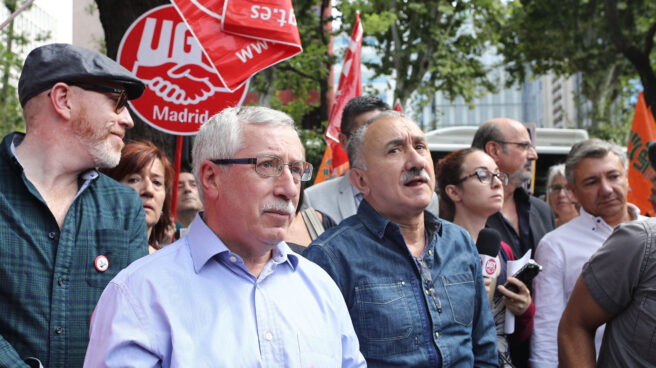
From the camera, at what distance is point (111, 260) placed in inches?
110

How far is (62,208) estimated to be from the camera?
2.78 metres

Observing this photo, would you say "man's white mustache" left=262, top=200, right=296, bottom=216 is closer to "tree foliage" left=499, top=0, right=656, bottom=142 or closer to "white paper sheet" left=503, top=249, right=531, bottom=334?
"white paper sheet" left=503, top=249, right=531, bottom=334

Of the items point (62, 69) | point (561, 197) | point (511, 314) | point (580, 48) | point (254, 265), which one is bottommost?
point (511, 314)

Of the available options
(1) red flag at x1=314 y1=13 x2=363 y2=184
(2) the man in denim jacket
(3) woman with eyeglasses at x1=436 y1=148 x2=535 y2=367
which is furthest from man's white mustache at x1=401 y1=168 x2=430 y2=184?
(1) red flag at x1=314 y1=13 x2=363 y2=184

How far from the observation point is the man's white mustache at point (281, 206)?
237 centimetres

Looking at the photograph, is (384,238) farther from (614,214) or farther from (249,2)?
(249,2)

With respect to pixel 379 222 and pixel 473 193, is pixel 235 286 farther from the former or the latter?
pixel 473 193

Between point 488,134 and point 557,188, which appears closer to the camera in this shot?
point 488,134

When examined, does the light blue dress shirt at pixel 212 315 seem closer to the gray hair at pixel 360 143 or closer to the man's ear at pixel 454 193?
the gray hair at pixel 360 143

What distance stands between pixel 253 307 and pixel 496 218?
2793 millimetres

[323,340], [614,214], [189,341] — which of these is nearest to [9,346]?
[189,341]

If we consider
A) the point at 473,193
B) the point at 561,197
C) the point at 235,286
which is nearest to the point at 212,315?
the point at 235,286

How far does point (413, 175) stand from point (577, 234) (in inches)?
56.5

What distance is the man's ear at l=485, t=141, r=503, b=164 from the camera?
5.21 metres
